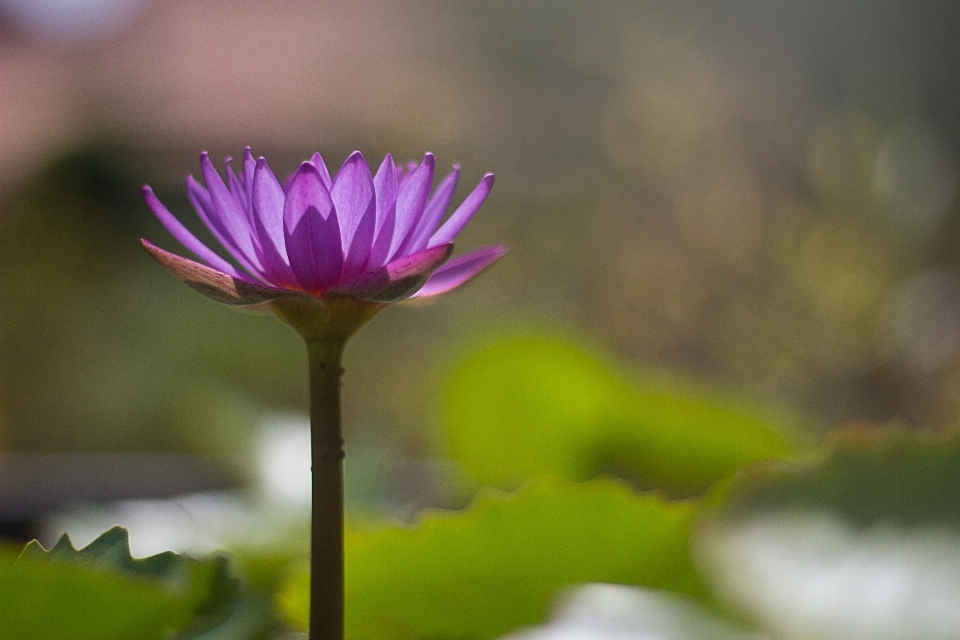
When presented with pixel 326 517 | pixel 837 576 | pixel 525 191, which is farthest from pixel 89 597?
pixel 525 191

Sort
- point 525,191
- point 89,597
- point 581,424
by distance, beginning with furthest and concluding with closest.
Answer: point 525,191 → point 581,424 → point 89,597

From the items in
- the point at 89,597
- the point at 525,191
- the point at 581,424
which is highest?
the point at 525,191

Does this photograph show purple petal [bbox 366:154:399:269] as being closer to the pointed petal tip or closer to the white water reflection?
the pointed petal tip

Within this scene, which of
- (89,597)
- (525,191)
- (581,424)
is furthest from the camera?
(525,191)

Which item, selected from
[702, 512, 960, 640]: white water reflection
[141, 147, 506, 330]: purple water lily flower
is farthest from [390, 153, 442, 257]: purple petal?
[702, 512, 960, 640]: white water reflection

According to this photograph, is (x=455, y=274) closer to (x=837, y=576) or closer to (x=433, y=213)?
(x=433, y=213)

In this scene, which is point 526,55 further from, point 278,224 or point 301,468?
point 278,224

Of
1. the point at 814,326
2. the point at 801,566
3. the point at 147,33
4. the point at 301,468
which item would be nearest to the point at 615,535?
the point at 801,566
